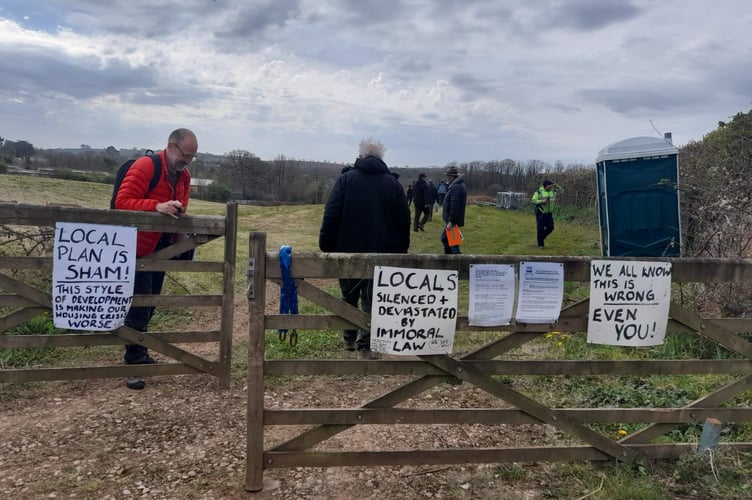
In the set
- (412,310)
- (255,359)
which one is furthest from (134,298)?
(412,310)

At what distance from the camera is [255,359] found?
2.87m

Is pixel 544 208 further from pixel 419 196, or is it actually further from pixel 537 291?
pixel 537 291

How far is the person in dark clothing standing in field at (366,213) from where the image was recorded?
488 centimetres

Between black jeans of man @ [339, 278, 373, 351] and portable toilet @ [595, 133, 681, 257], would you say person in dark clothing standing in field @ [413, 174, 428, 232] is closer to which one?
portable toilet @ [595, 133, 681, 257]

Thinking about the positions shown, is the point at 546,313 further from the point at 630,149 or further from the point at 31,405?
the point at 630,149

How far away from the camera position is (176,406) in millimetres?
4062

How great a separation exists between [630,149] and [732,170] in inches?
44.0

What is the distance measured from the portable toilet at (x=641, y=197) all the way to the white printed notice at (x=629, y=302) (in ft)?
11.0

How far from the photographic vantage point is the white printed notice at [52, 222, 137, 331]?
3.66 meters

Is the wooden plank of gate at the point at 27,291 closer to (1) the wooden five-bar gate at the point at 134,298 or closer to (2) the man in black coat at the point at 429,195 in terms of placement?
(1) the wooden five-bar gate at the point at 134,298

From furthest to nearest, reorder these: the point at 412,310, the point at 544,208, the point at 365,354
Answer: the point at 544,208
the point at 365,354
the point at 412,310

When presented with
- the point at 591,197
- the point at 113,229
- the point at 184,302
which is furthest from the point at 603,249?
the point at 591,197

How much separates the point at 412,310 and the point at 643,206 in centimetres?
466

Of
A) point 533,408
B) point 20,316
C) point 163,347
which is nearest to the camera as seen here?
point 533,408
